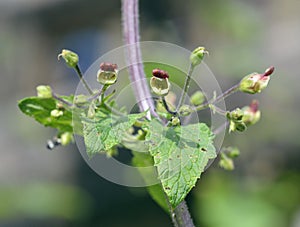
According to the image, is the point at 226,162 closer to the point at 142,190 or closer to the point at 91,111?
the point at 91,111

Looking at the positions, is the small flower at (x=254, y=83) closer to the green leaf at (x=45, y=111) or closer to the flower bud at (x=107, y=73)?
the flower bud at (x=107, y=73)

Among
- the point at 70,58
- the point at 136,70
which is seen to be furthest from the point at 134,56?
the point at 70,58

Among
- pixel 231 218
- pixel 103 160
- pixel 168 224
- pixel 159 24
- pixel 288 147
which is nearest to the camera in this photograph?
pixel 103 160

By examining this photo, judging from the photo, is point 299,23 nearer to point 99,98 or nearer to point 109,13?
point 109,13

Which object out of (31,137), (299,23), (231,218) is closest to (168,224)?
(231,218)

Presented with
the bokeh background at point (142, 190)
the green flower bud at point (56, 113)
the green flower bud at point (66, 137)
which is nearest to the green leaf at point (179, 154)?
the green flower bud at point (56, 113)
